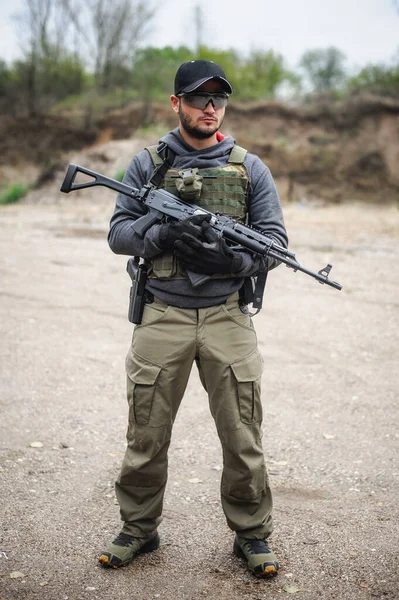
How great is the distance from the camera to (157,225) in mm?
2799

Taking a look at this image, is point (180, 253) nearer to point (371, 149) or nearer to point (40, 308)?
point (40, 308)

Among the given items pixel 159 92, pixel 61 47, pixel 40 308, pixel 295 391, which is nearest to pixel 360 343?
pixel 295 391

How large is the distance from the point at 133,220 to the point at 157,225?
218 mm

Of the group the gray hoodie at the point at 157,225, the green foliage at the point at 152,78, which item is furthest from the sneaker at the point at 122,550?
the green foliage at the point at 152,78

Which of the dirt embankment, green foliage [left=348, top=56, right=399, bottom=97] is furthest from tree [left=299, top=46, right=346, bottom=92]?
the dirt embankment

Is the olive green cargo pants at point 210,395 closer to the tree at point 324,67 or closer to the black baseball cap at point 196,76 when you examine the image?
the black baseball cap at point 196,76

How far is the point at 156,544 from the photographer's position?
3047mm

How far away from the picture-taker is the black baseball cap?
2.78 metres

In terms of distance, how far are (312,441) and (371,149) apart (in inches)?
776

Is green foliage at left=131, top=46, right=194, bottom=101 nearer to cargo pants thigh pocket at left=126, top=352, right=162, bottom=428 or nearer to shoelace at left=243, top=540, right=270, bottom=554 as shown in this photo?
cargo pants thigh pocket at left=126, top=352, right=162, bottom=428

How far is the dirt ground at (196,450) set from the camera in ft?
9.20

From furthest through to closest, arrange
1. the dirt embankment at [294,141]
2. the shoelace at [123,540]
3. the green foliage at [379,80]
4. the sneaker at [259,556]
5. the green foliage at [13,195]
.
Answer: the green foliage at [379,80] < the dirt embankment at [294,141] < the green foliage at [13,195] < the shoelace at [123,540] < the sneaker at [259,556]

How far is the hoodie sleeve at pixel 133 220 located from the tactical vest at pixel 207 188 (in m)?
0.06

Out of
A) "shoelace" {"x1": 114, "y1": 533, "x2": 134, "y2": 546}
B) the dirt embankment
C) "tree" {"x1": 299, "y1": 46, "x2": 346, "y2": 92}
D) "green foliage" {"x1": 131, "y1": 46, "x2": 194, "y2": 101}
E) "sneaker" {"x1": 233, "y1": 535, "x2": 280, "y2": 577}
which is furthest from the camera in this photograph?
"tree" {"x1": 299, "y1": 46, "x2": 346, "y2": 92}
